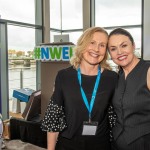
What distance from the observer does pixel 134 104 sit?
135 cm

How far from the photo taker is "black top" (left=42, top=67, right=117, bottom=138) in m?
1.45

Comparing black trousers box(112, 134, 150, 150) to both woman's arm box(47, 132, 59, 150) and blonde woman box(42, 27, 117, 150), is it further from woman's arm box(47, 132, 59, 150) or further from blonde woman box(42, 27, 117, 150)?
woman's arm box(47, 132, 59, 150)

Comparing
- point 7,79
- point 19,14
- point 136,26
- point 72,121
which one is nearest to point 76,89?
point 72,121

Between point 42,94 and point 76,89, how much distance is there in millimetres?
1190

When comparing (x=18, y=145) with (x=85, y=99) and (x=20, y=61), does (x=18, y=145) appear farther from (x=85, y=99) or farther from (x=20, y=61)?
(x=20, y=61)

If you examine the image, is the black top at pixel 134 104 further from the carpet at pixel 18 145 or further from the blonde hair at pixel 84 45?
the carpet at pixel 18 145

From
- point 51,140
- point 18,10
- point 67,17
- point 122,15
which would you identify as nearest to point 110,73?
point 51,140

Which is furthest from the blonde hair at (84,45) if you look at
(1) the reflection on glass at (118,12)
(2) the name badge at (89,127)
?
(1) the reflection on glass at (118,12)

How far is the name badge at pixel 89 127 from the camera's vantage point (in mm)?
1429

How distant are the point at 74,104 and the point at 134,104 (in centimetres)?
35

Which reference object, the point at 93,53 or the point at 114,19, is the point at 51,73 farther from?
the point at 114,19

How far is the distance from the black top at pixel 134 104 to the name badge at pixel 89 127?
14cm

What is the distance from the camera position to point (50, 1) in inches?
222

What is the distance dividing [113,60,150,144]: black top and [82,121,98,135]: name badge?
A: 14cm
